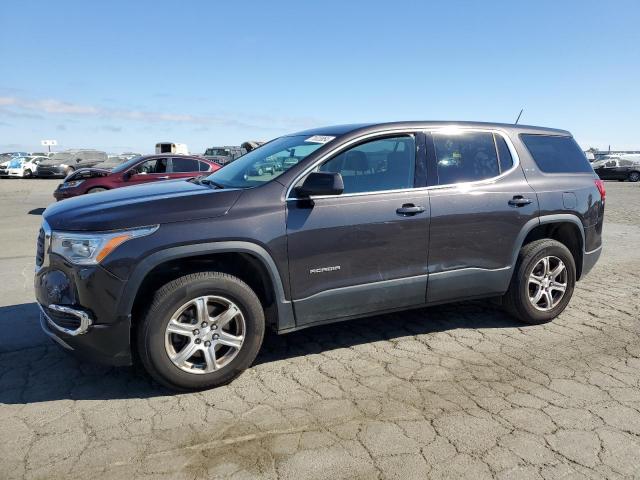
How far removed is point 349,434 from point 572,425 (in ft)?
4.39

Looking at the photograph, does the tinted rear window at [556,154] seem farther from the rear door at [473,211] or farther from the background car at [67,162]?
the background car at [67,162]

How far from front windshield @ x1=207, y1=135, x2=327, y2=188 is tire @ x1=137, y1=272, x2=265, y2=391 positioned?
32.8 inches

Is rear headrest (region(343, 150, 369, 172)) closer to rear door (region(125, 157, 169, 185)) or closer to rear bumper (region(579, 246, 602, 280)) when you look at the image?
rear bumper (region(579, 246, 602, 280))

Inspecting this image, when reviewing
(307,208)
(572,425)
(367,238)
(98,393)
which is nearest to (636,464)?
(572,425)

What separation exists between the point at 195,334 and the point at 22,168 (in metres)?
33.8

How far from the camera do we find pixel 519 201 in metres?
4.47

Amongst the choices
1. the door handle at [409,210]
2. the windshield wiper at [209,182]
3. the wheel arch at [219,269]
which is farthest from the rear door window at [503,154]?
the windshield wiper at [209,182]

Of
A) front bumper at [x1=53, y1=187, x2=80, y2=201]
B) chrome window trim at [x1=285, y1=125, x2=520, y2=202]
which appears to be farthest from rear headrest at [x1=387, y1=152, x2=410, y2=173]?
front bumper at [x1=53, y1=187, x2=80, y2=201]

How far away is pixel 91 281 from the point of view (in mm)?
3164

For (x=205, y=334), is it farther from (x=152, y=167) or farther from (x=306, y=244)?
(x=152, y=167)

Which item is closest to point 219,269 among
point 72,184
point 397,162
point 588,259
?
point 397,162

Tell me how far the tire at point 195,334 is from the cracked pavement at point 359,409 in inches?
5.9

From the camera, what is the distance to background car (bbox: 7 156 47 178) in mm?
31312

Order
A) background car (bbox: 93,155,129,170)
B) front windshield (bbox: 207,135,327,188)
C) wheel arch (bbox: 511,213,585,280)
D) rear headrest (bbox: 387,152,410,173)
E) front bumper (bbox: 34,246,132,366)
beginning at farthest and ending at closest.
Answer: background car (bbox: 93,155,129,170), wheel arch (bbox: 511,213,585,280), rear headrest (bbox: 387,152,410,173), front windshield (bbox: 207,135,327,188), front bumper (bbox: 34,246,132,366)
